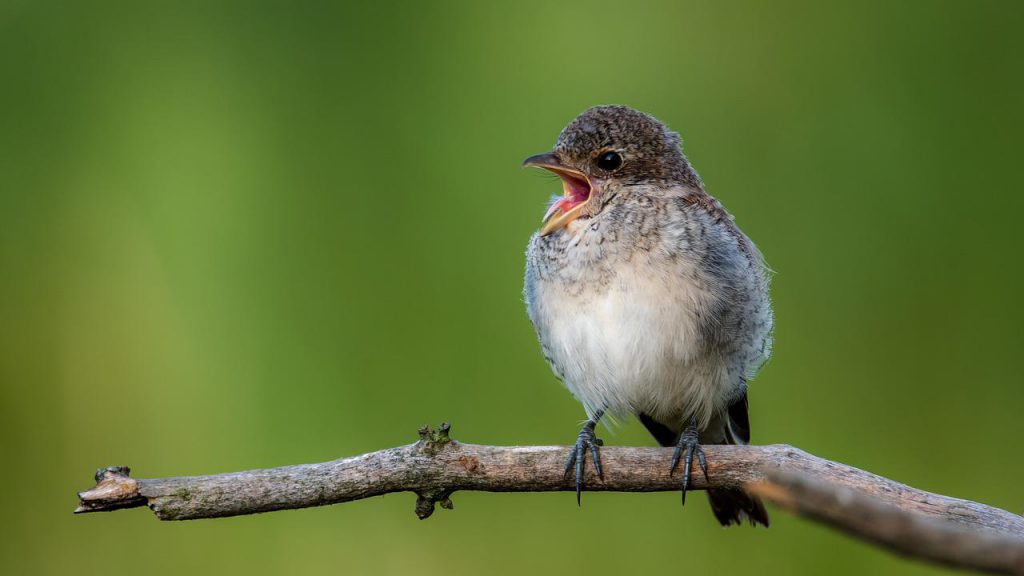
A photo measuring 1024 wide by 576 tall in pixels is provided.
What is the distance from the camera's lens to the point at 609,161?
11.6ft

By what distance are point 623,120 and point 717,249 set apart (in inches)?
23.1

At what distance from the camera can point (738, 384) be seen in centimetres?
361

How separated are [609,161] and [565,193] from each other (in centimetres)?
22

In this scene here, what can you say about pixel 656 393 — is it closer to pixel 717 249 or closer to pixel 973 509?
pixel 717 249

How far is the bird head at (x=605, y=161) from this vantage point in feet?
11.5

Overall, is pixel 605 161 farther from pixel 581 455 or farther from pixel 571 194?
pixel 581 455

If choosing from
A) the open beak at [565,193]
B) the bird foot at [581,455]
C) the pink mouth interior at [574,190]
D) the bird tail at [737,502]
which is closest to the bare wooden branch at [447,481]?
the bird foot at [581,455]

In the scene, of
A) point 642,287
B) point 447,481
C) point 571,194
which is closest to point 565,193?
point 571,194

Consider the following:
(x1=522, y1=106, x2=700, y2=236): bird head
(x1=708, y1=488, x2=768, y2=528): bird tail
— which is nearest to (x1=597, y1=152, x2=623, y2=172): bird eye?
(x1=522, y1=106, x2=700, y2=236): bird head

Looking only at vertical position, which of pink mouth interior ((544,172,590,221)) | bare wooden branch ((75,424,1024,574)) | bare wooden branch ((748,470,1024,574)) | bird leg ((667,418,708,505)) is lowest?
bare wooden branch ((748,470,1024,574))

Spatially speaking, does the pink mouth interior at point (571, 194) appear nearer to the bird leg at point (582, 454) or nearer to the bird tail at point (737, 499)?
the bird leg at point (582, 454)

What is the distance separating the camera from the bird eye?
140 inches

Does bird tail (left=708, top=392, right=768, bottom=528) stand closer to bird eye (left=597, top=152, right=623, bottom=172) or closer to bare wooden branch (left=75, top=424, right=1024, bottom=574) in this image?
bare wooden branch (left=75, top=424, right=1024, bottom=574)

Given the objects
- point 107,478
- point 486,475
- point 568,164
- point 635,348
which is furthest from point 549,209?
point 107,478
